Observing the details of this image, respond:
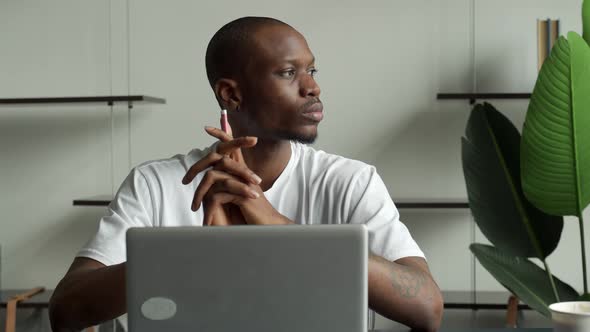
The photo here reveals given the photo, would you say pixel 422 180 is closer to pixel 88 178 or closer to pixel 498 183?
pixel 498 183

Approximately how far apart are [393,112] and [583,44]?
99cm

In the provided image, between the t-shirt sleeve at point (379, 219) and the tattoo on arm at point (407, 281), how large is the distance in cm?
11

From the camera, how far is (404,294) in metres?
1.26

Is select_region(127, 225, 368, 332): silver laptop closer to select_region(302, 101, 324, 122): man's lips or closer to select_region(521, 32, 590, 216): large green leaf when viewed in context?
select_region(302, 101, 324, 122): man's lips

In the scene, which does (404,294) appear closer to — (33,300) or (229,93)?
(229,93)

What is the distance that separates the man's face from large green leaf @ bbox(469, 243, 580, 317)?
1.04m

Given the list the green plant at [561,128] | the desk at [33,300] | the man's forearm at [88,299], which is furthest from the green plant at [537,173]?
the desk at [33,300]

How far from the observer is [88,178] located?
3.13 m

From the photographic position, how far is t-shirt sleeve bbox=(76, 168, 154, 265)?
1417 mm

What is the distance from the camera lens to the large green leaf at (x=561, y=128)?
2.07 metres

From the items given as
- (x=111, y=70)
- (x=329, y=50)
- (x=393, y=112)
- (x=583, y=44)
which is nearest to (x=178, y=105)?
(x=111, y=70)

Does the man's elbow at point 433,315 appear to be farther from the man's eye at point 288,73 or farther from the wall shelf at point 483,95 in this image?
the wall shelf at point 483,95

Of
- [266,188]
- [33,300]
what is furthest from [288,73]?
[33,300]

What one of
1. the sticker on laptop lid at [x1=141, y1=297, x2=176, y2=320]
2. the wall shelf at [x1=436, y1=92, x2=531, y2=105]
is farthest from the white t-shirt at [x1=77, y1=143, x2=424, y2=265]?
the wall shelf at [x1=436, y1=92, x2=531, y2=105]
